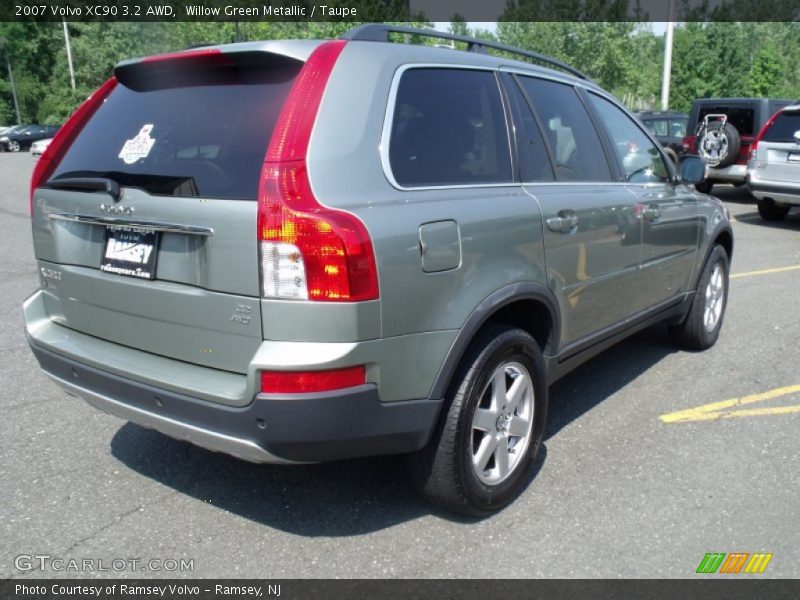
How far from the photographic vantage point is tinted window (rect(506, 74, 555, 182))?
10.6 ft

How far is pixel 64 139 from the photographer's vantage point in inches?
125

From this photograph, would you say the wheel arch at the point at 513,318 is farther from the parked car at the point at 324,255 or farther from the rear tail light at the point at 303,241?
the rear tail light at the point at 303,241

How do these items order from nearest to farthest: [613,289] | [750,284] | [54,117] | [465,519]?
[465,519] < [613,289] < [750,284] < [54,117]

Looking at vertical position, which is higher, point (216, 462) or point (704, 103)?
point (704, 103)

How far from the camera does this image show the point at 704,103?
1482cm

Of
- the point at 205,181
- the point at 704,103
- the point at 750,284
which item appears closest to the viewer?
the point at 205,181

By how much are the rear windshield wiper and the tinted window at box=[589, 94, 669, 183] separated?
102 inches

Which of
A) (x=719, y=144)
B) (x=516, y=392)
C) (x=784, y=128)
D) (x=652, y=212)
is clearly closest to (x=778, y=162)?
(x=784, y=128)

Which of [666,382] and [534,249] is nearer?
[534,249]

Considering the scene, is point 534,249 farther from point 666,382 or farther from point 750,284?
point 750,284

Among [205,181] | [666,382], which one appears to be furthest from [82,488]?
[666,382]

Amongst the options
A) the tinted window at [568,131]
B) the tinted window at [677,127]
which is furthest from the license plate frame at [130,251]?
the tinted window at [677,127]

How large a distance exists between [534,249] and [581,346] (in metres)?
0.79

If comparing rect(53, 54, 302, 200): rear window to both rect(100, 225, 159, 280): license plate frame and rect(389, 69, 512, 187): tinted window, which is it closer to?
rect(100, 225, 159, 280): license plate frame
